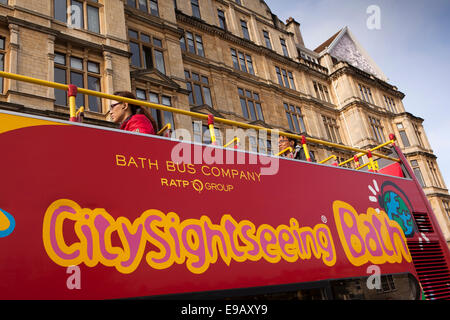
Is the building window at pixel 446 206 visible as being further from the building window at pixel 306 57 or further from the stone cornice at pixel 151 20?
the stone cornice at pixel 151 20

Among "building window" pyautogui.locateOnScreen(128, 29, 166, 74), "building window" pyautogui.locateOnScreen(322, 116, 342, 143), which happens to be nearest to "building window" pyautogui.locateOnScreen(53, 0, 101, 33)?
"building window" pyautogui.locateOnScreen(128, 29, 166, 74)

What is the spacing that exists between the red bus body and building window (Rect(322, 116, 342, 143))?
22.0 metres

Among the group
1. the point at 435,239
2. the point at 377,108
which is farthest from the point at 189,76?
the point at 377,108

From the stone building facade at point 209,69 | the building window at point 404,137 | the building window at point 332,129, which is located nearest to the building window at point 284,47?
the stone building facade at point 209,69

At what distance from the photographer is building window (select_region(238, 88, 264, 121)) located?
1961 centimetres

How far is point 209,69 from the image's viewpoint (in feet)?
61.6

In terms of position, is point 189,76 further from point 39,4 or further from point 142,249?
point 142,249

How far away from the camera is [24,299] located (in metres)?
2.10

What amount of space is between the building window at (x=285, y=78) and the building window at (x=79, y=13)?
44.5 ft

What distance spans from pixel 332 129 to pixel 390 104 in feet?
33.4

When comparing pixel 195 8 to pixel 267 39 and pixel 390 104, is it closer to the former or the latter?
pixel 267 39

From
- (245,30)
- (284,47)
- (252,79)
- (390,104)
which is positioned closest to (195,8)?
(245,30)

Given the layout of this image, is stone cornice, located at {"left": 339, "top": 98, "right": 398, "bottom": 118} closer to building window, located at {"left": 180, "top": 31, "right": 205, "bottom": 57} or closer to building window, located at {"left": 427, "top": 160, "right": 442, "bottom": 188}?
building window, located at {"left": 427, "top": 160, "right": 442, "bottom": 188}

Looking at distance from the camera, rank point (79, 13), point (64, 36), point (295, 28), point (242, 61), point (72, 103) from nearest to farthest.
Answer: point (72, 103) < point (64, 36) < point (79, 13) < point (242, 61) < point (295, 28)
